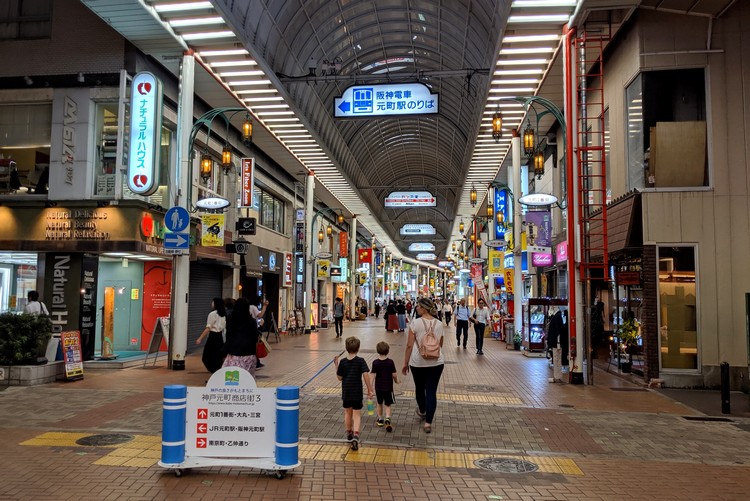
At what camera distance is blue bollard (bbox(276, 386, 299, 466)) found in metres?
5.66

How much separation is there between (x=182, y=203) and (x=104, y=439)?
7374 millimetres

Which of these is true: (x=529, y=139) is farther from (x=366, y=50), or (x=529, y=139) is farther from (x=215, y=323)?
(x=366, y=50)

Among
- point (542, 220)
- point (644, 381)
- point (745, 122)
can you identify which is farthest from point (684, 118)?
point (542, 220)

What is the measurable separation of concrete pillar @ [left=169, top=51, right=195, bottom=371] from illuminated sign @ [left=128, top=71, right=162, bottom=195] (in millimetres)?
644

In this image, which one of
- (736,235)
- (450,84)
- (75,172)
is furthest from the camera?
(450,84)

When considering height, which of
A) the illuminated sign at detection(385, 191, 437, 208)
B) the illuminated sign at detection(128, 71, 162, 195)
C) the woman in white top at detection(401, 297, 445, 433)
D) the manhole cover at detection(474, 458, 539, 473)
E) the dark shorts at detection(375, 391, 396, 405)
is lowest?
the manhole cover at detection(474, 458, 539, 473)

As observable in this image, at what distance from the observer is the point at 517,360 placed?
16844 mm

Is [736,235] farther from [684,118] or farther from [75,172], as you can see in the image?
[75,172]

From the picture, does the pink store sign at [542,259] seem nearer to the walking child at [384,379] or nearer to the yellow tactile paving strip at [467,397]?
the yellow tactile paving strip at [467,397]

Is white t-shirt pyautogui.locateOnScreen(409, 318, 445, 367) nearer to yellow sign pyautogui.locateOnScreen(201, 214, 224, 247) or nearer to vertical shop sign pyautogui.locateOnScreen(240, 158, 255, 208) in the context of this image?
yellow sign pyautogui.locateOnScreen(201, 214, 224, 247)

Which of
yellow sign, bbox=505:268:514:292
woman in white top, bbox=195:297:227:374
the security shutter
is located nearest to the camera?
woman in white top, bbox=195:297:227:374

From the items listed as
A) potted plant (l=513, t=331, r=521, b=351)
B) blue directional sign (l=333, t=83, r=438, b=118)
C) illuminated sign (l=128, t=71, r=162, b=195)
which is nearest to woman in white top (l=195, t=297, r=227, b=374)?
illuminated sign (l=128, t=71, r=162, b=195)

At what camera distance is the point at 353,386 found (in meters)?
6.95

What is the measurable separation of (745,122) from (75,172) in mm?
14803
